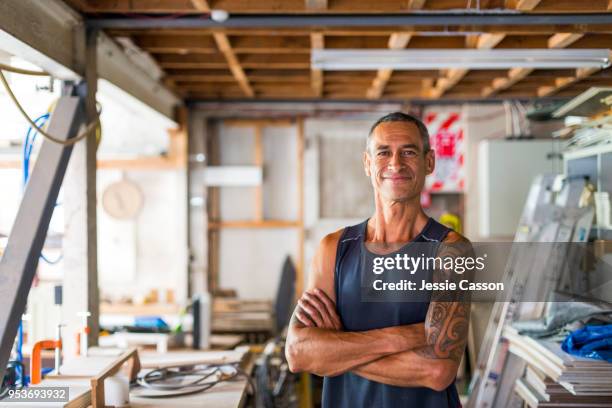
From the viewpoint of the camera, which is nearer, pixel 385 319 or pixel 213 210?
pixel 385 319

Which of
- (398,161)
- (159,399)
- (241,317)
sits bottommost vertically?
(241,317)

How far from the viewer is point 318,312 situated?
1.82m

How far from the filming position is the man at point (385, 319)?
1.70m

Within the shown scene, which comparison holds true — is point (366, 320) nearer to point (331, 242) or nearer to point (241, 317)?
point (331, 242)

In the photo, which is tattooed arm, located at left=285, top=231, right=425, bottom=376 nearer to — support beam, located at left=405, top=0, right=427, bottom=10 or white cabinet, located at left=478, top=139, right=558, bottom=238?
support beam, located at left=405, top=0, right=427, bottom=10

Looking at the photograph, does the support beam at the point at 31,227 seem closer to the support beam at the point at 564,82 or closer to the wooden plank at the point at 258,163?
the support beam at the point at 564,82

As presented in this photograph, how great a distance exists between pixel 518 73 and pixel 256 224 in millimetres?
3062

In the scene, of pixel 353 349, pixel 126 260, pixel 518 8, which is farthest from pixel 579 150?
pixel 126 260

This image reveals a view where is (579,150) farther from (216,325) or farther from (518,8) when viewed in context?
(216,325)

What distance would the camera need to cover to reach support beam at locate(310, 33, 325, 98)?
12.5 feet

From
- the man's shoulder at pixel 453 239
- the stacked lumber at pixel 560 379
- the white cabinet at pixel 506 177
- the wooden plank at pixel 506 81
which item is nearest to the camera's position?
the man's shoulder at pixel 453 239

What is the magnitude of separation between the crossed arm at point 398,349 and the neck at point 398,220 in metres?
0.11

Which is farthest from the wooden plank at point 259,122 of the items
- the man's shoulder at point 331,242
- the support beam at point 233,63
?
the man's shoulder at point 331,242

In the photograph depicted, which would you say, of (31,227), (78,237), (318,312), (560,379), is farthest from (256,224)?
(318,312)
